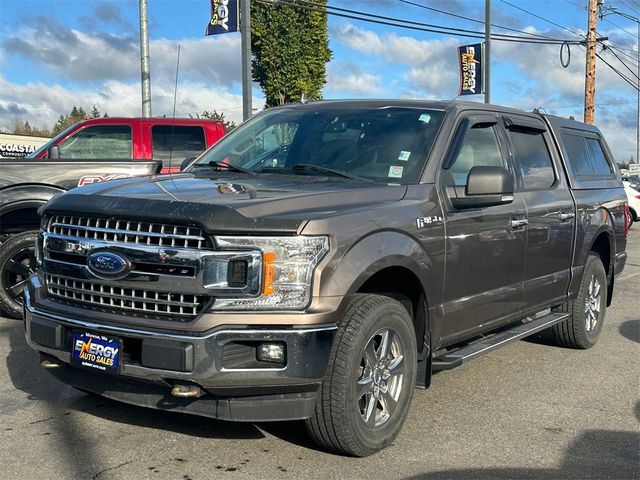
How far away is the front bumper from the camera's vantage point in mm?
3432

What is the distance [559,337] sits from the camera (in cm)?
667

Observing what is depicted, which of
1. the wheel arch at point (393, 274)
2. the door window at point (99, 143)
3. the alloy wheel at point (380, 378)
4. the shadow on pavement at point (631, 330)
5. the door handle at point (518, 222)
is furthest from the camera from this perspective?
the door window at point (99, 143)

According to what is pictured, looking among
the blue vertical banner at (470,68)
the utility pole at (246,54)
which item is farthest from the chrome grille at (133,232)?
the blue vertical banner at (470,68)

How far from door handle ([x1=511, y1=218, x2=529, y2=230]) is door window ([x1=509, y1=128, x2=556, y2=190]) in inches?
13.5

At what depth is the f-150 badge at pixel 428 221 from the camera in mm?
4258

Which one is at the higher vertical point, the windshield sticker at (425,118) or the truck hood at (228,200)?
the windshield sticker at (425,118)

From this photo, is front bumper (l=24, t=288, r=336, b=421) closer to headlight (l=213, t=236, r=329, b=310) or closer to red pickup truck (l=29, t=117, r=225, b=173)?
headlight (l=213, t=236, r=329, b=310)

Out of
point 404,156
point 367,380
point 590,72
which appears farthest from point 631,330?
point 590,72

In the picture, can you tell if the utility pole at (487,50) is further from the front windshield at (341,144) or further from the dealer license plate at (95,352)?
the dealer license plate at (95,352)

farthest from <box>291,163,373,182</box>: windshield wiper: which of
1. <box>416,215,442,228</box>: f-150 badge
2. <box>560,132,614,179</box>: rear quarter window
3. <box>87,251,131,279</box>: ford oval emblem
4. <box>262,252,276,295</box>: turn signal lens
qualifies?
<box>560,132,614,179</box>: rear quarter window

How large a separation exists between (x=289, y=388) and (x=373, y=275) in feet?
2.67

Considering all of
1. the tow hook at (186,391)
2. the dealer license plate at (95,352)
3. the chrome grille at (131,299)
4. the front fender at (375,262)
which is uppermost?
the front fender at (375,262)

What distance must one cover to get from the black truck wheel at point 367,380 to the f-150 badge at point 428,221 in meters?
0.49

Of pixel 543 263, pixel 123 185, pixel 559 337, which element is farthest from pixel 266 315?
pixel 559 337
